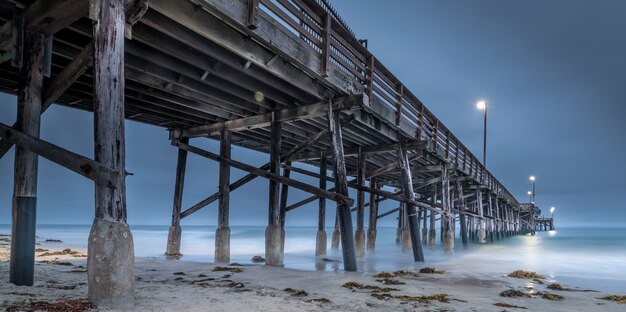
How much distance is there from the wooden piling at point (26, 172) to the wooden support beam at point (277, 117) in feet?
17.8

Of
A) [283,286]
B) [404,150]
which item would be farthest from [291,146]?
[283,286]

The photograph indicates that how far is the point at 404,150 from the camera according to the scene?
43.8ft

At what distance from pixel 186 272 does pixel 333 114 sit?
4.68 m

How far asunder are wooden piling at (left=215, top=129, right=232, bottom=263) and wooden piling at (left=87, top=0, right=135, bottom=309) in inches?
252

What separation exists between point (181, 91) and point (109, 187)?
505 cm

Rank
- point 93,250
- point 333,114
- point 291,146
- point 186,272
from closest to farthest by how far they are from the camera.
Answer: point 93,250 → point 186,272 → point 333,114 → point 291,146

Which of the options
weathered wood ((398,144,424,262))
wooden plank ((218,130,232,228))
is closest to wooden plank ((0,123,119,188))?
wooden plank ((218,130,232,228))

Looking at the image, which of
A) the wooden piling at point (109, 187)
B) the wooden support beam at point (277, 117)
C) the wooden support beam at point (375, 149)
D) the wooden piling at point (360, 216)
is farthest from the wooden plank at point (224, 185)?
the wooden piling at point (109, 187)

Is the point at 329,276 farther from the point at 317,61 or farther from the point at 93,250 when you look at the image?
the point at 93,250

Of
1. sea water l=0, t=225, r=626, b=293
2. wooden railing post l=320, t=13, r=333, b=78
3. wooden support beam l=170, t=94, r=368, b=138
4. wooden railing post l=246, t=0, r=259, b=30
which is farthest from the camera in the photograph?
sea water l=0, t=225, r=626, b=293

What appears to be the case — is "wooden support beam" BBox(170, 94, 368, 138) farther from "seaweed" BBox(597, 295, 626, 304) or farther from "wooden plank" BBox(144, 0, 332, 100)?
"seaweed" BBox(597, 295, 626, 304)

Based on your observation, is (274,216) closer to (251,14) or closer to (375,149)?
(251,14)

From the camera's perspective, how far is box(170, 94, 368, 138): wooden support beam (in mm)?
9000

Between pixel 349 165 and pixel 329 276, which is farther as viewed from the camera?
pixel 349 165
